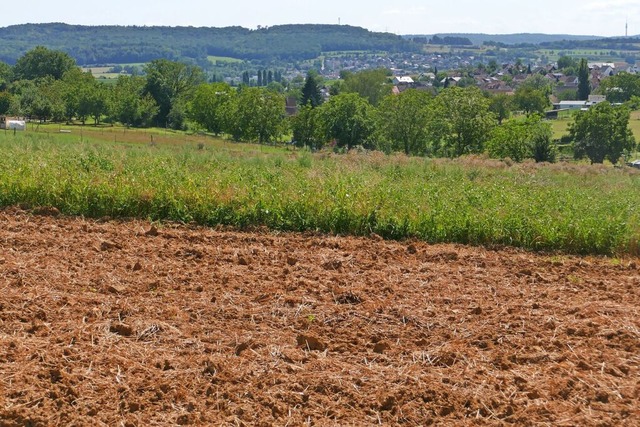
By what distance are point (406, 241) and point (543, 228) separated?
193 centimetres

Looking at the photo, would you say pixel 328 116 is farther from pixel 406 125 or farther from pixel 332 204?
pixel 332 204

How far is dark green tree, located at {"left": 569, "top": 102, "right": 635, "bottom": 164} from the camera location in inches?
2876

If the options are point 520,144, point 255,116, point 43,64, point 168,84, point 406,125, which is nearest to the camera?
point 520,144

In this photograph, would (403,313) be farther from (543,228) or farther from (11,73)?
(11,73)

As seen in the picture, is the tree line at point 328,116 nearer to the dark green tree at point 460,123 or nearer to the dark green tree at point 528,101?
the dark green tree at point 460,123

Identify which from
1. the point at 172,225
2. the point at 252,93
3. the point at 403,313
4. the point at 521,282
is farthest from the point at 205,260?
the point at 252,93

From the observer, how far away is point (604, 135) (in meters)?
73.3

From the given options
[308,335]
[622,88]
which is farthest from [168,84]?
[622,88]

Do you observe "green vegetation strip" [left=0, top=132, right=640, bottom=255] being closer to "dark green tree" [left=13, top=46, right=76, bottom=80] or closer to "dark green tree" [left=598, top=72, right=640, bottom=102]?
"dark green tree" [left=13, top=46, right=76, bottom=80]

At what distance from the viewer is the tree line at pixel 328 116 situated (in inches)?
2388

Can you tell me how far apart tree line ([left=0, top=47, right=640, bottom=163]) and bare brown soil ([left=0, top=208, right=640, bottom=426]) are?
47.8m

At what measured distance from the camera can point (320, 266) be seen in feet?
26.9

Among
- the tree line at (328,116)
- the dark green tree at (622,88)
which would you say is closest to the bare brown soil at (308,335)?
the tree line at (328,116)

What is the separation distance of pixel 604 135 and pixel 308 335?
244 feet
